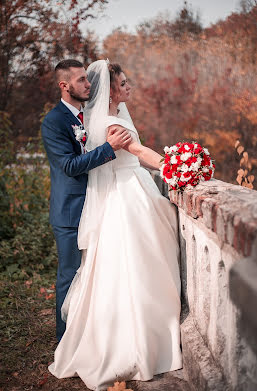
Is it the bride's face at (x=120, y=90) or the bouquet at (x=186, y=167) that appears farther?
the bride's face at (x=120, y=90)

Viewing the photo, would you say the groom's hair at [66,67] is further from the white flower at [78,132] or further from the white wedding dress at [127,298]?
the white wedding dress at [127,298]

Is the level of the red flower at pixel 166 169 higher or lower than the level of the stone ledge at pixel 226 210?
higher

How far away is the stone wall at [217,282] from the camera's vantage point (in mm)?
1651

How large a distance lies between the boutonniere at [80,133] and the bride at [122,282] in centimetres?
7

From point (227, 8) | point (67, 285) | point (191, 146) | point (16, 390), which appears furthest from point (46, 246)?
point (227, 8)

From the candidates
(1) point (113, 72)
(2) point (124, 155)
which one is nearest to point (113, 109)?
(1) point (113, 72)

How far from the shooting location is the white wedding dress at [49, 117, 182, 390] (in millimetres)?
2754

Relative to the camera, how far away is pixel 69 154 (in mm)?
3143

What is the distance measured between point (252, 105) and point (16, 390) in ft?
14.1

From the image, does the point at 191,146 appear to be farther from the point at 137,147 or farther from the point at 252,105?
the point at 252,105

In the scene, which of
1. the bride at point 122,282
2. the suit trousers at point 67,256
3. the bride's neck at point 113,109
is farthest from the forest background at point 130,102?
the bride's neck at point 113,109

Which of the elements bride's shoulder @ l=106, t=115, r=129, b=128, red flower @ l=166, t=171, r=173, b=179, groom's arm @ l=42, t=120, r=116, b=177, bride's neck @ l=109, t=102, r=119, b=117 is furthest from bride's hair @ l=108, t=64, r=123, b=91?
red flower @ l=166, t=171, r=173, b=179

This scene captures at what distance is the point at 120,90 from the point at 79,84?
328 mm

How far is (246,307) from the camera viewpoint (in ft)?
3.32
